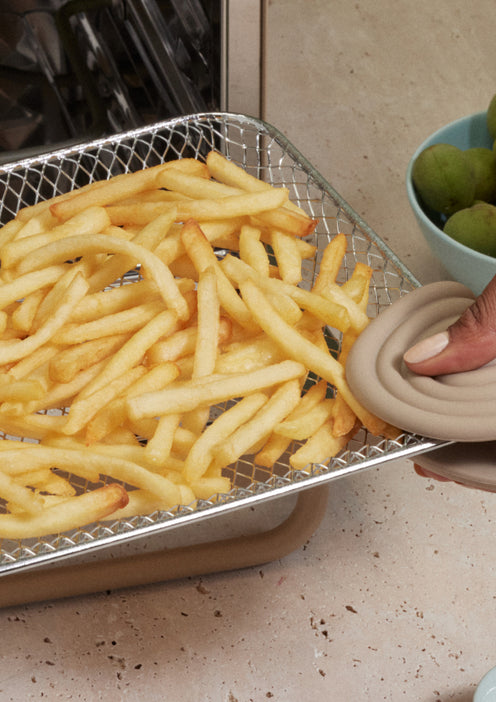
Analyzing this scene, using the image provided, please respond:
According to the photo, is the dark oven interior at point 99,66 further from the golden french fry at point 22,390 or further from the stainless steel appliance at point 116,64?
the golden french fry at point 22,390

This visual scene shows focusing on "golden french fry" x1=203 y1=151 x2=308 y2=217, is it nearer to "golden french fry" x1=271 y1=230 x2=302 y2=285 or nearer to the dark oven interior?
"golden french fry" x1=271 y1=230 x2=302 y2=285

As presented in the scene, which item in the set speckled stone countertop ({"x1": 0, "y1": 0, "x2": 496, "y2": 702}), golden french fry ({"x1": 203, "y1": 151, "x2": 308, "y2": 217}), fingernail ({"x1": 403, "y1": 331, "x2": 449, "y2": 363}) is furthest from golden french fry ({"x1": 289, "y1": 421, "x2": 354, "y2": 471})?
speckled stone countertop ({"x1": 0, "y1": 0, "x2": 496, "y2": 702})

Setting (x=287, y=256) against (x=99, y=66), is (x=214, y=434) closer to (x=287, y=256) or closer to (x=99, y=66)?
(x=287, y=256)

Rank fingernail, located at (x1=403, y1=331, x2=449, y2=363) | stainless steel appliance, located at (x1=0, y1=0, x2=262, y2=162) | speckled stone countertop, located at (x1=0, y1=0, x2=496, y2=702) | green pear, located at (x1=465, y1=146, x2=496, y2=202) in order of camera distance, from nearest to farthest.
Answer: fingernail, located at (x1=403, y1=331, x2=449, y2=363), speckled stone countertop, located at (x1=0, y1=0, x2=496, y2=702), stainless steel appliance, located at (x1=0, y1=0, x2=262, y2=162), green pear, located at (x1=465, y1=146, x2=496, y2=202)

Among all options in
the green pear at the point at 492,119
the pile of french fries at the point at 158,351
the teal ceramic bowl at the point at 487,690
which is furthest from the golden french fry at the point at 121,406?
the green pear at the point at 492,119

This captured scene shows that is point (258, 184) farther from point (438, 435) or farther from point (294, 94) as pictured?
point (294, 94)
